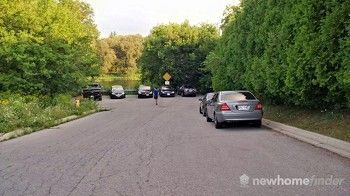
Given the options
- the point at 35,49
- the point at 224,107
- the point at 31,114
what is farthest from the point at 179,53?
the point at 224,107

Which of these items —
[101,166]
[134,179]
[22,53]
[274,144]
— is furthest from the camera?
[22,53]

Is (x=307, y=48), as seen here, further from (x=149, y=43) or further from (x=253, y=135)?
(x=149, y=43)

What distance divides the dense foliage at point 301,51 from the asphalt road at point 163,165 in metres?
2.30

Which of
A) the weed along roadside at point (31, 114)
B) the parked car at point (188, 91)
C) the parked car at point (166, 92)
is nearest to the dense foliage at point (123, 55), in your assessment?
the parked car at point (188, 91)

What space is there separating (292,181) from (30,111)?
16.9 m

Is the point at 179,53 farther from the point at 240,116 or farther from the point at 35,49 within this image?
the point at 240,116

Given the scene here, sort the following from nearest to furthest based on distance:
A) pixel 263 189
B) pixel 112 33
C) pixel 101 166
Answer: pixel 263 189
pixel 101 166
pixel 112 33

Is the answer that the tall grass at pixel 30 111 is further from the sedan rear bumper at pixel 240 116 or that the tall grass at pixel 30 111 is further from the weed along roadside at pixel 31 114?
the sedan rear bumper at pixel 240 116

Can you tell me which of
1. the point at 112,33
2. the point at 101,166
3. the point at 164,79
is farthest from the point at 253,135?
the point at 112,33

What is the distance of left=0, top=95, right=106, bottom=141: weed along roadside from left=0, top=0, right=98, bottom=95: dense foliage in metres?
0.68

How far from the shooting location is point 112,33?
166m

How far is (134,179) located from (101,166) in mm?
1710

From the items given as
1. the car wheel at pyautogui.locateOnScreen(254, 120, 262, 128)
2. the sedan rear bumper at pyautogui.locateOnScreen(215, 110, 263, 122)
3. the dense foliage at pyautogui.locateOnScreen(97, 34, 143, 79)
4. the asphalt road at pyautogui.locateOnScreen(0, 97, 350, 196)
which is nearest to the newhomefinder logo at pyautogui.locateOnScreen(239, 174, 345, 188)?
the asphalt road at pyautogui.locateOnScreen(0, 97, 350, 196)

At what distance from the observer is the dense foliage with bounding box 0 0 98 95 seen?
26062 millimetres
